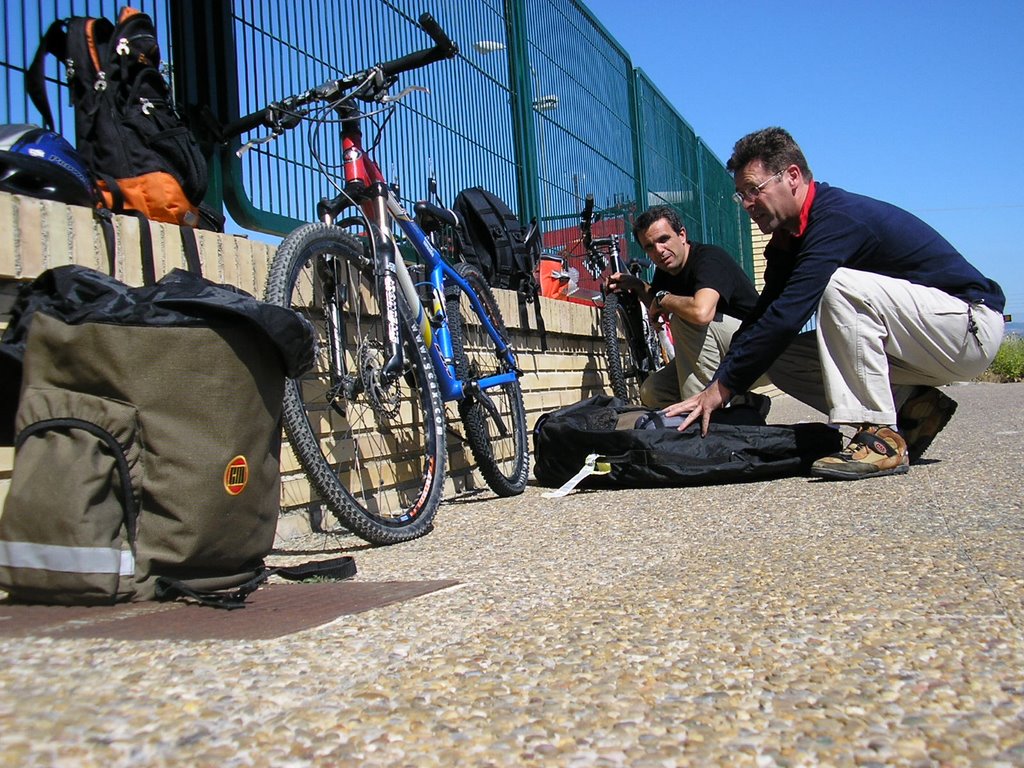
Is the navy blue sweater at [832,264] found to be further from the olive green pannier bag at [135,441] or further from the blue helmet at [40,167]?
the blue helmet at [40,167]

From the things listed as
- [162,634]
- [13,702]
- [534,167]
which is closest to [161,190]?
[162,634]

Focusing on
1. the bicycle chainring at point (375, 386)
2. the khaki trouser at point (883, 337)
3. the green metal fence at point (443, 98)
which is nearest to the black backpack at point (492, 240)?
the green metal fence at point (443, 98)

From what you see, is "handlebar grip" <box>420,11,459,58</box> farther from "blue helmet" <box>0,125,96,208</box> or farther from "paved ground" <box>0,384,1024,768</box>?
"paved ground" <box>0,384,1024,768</box>

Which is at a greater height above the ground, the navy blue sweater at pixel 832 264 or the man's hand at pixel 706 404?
the navy blue sweater at pixel 832 264

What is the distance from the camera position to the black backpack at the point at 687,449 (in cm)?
392

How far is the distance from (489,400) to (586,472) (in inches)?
19.7

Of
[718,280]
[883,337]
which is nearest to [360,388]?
[883,337]

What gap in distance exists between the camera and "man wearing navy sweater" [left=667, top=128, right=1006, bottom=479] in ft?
12.7

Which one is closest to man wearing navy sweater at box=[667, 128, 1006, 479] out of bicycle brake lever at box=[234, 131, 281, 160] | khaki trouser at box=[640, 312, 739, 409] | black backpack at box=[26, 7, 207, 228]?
khaki trouser at box=[640, 312, 739, 409]

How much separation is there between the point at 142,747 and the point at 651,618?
930 millimetres

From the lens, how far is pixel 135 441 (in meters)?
1.90

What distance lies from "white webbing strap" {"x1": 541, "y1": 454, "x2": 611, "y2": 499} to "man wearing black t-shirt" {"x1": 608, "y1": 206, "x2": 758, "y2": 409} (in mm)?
1295

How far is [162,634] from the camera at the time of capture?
165 centimetres

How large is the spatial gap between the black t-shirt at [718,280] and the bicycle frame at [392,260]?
1.65 m
